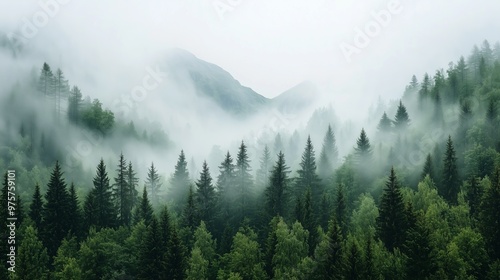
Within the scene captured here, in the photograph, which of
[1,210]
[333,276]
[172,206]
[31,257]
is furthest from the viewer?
[172,206]

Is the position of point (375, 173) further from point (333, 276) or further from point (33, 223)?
point (33, 223)

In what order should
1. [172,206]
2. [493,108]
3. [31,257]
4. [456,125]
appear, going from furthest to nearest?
[456,125]
[493,108]
[172,206]
[31,257]

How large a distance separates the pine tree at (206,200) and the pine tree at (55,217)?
74.8ft

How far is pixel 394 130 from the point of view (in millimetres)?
116312

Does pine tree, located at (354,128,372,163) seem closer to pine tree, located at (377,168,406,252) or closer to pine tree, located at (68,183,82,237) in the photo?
pine tree, located at (377,168,406,252)

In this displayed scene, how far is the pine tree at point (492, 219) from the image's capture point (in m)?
54.1

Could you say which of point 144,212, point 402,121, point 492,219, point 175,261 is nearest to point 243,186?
point 144,212

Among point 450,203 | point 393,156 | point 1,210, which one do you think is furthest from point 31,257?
point 393,156

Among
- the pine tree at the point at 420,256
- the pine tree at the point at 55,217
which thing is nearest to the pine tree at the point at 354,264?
the pine tree at the point at 420,256

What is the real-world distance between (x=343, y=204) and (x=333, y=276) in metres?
25.5

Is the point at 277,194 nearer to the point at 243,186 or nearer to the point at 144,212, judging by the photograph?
the point at 243,186

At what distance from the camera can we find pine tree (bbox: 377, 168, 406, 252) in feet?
188

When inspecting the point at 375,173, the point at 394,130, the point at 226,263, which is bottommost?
the point at 226,263

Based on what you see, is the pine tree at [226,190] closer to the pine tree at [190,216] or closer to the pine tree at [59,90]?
the pine tree at [190,216]
